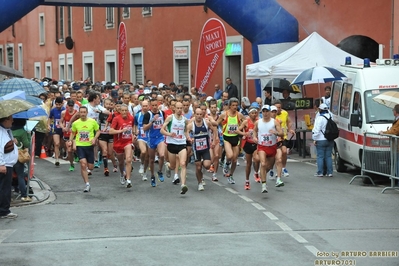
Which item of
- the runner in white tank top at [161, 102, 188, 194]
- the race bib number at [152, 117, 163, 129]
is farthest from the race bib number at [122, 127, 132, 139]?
the runner in white tank top at [161, 102, 188, 194]

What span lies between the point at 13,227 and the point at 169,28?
2652 cm

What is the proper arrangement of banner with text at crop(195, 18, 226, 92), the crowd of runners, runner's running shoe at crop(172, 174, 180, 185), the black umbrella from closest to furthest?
1. the crowd of runners
2. runner's running shoe at crop(172, 174, 180, 185)
3. banner with text at crop(195, 18, 226, 92)
4. the black umbrella

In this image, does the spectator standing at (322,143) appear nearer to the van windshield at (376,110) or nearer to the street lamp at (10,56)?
the van windshield at (376,110)

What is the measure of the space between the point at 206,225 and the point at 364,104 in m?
6.95

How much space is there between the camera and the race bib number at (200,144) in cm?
1741

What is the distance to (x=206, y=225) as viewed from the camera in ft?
42.1

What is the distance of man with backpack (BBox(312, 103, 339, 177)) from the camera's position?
1989 centimetres

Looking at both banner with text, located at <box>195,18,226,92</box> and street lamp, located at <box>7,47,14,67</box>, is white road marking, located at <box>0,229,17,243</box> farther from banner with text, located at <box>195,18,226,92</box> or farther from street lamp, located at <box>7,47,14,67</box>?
street lamp, located at <box>7,47,14,67</box>

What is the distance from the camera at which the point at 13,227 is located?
Result: 13031 millimetres

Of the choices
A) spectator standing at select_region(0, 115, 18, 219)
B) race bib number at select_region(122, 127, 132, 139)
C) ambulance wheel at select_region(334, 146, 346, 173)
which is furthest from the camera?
ambulance wheel at select_region(334, 146, 346, 173)

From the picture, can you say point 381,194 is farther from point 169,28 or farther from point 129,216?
point 169,28

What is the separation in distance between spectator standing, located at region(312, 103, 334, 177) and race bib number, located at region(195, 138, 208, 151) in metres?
3.46

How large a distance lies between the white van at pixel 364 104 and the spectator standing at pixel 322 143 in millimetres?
381

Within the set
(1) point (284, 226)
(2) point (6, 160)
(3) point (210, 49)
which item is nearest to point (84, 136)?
(2) point (6, 160)
